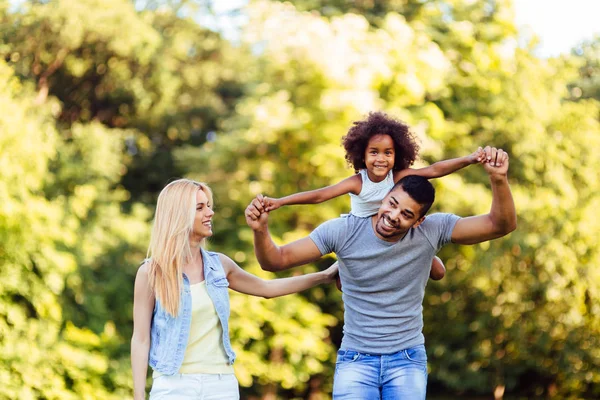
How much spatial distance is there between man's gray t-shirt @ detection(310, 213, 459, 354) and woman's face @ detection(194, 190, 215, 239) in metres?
0.41

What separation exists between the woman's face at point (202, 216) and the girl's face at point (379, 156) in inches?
28.6

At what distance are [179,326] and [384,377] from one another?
0.80 meters

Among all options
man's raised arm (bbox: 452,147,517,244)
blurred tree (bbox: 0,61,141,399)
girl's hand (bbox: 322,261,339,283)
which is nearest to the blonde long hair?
girl's hand (bbox: 322,261,339,283)

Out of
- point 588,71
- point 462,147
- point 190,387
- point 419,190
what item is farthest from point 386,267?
point 588,71

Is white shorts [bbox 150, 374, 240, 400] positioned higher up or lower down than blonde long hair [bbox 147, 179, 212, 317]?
lower down

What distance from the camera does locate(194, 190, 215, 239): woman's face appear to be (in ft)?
9.89

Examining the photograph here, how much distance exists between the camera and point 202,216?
3018 mm

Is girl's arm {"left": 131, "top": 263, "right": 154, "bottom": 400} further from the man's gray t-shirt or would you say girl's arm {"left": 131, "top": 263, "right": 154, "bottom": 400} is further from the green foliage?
the green foliage

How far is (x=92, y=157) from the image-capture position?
12445 millimetres

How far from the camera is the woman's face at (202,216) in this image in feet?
9.89

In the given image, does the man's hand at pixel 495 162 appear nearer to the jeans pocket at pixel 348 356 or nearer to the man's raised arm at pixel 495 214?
the man's raised arm at pixel 495 214

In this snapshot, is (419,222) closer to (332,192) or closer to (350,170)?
(332,192)

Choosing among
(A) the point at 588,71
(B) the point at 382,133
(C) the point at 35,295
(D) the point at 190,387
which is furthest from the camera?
(A) the point at 588,71

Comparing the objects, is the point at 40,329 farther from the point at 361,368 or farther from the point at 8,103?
the point at 361,368
